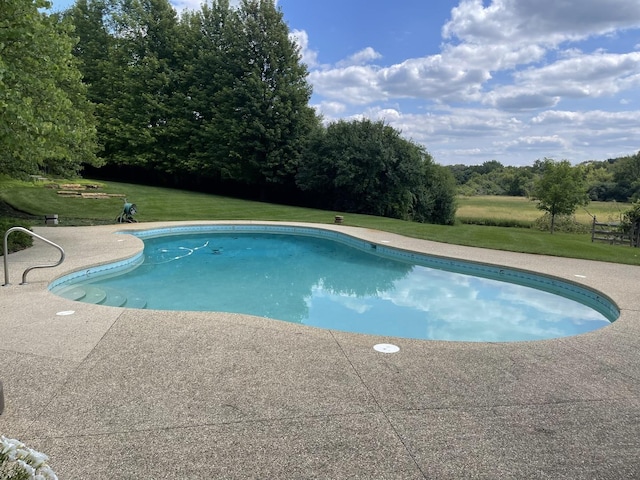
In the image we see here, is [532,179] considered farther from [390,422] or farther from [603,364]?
[390,422]

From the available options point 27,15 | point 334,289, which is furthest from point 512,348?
point 27,15

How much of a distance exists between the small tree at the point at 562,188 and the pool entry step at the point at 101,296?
20.2 metres

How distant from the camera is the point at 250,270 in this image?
9719mm

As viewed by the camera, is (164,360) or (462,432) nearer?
(462,432)

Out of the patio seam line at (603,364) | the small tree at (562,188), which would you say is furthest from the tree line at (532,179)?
the patio seam line at (603,364)

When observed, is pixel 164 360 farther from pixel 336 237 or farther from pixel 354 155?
pixel 354 155

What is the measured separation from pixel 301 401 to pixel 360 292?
17.8 feet

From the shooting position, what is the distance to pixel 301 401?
3.07 meters

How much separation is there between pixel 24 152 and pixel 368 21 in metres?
13.3

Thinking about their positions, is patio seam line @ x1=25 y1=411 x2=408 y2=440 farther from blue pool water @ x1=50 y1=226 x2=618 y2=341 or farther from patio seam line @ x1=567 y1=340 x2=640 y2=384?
blue pool water @ x1=50 y1=226 x2=618 y2=341

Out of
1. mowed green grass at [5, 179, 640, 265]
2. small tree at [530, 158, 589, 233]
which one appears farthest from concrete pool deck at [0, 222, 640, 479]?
small tree at [530, 158, 589, 233]

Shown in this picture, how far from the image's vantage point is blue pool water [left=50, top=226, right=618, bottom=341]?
657cm

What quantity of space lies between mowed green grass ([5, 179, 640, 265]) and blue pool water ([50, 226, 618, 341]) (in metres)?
2.89

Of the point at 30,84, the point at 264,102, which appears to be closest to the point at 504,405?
the point at 30,84
